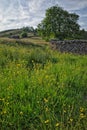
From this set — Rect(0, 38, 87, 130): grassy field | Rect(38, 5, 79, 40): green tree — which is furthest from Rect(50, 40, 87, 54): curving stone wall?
Rect(38, 5, 79, 40): green tree

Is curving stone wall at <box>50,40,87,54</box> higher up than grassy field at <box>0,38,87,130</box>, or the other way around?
grassy field at <box>0,38,87,130</box>

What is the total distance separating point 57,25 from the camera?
55500 mm

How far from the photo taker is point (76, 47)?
2088 cm

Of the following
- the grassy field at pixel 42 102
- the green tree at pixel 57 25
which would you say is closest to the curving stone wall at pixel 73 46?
the grassy field at pixel 42 102

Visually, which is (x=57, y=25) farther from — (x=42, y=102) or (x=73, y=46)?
(x=42, y=102)

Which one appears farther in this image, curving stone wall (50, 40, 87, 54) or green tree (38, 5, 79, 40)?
green tree (38, 5, 79, 40)

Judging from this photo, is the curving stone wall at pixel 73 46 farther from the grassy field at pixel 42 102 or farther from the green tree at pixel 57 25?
the green tree at pixel 57 25

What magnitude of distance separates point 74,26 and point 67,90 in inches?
1980

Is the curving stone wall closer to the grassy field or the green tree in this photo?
the grassy field

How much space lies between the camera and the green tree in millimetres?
54528

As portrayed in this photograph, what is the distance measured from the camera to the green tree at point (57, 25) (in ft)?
179

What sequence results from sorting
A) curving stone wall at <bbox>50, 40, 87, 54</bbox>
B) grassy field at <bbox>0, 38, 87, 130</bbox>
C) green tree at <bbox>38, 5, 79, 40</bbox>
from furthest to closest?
1. green tree at <bbox>38, 5, 79, 40</bbox>
2. curving stone wall at <bbox>50, 40, 87, 54</bbox>
3. grassy field at <bbox>0, 38, 87, 130</bbox>

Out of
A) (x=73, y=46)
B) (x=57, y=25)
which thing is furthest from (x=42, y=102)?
(x=57, y=25)

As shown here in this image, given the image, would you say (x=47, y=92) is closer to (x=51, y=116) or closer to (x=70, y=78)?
(x=51, y=116)
